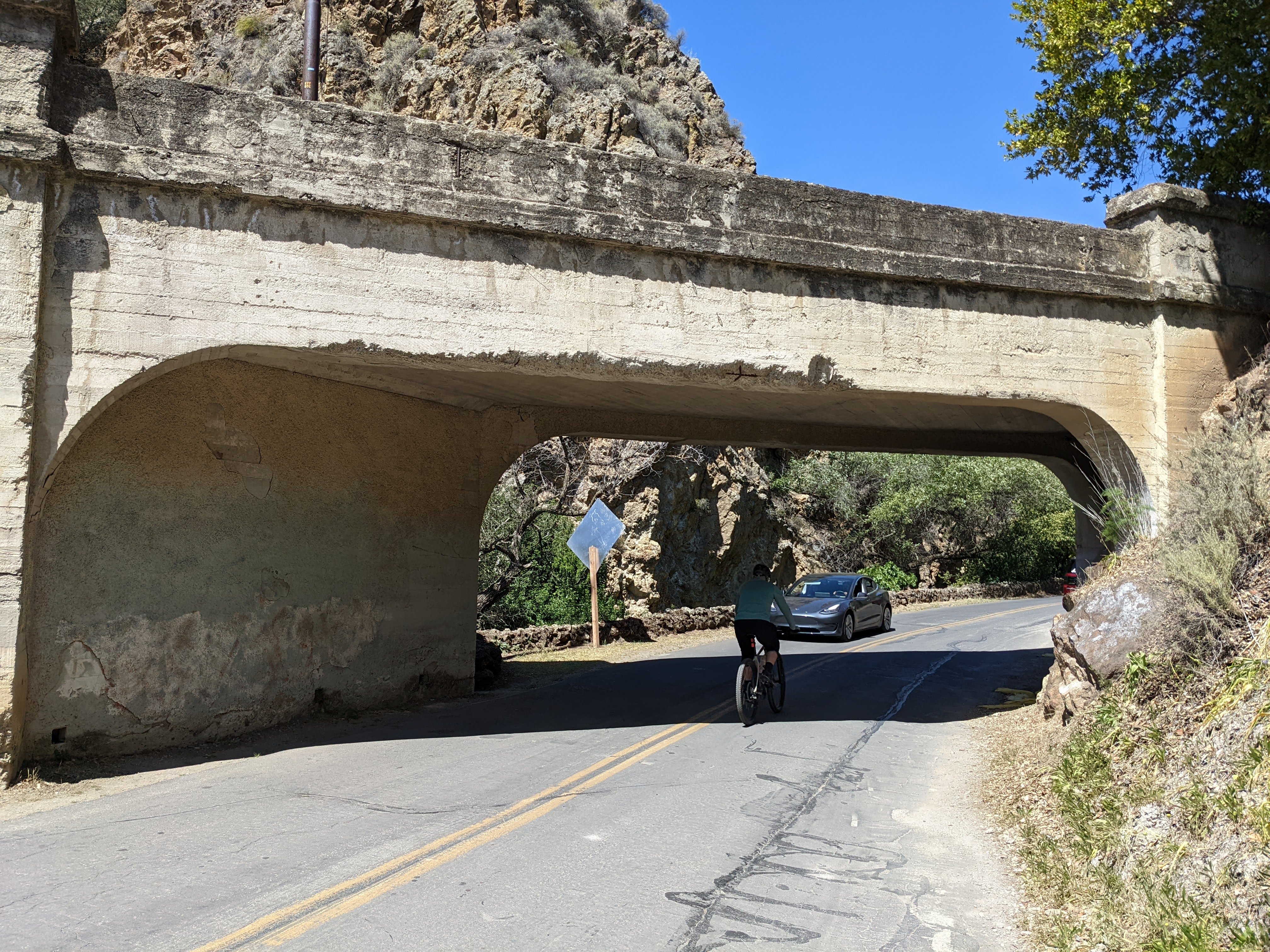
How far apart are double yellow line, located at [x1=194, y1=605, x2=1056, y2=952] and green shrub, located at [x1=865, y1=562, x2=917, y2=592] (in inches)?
1039

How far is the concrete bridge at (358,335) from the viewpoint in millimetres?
7473

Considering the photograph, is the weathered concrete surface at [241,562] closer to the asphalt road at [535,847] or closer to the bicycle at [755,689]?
the asphalt road at [535,847]

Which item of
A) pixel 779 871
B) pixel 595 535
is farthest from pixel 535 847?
pixel 595 535

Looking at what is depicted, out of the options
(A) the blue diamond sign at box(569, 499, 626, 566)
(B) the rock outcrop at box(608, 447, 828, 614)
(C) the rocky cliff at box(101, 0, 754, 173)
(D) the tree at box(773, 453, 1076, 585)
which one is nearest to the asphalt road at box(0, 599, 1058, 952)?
(A) the blue diamond sign at box(569, 499, 626, 566)

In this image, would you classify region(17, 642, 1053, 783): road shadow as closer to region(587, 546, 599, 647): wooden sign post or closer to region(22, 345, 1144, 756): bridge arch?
region(22, 345, 1144, 756): bridge arch

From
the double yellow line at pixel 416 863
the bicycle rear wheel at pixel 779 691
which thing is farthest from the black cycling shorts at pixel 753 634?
the double yellow line at pixel 416 863

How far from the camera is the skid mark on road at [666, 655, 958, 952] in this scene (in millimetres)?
4562

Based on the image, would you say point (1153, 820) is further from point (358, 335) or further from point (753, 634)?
point (358, 335)

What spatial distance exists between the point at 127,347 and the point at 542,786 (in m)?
4.79

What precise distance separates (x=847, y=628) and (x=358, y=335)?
15.1m

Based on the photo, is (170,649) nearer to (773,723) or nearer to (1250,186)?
(773,723)

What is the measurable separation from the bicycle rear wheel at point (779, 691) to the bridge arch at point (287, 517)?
3.24 meters

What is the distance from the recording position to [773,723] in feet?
34.2

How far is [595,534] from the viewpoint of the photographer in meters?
17.2
